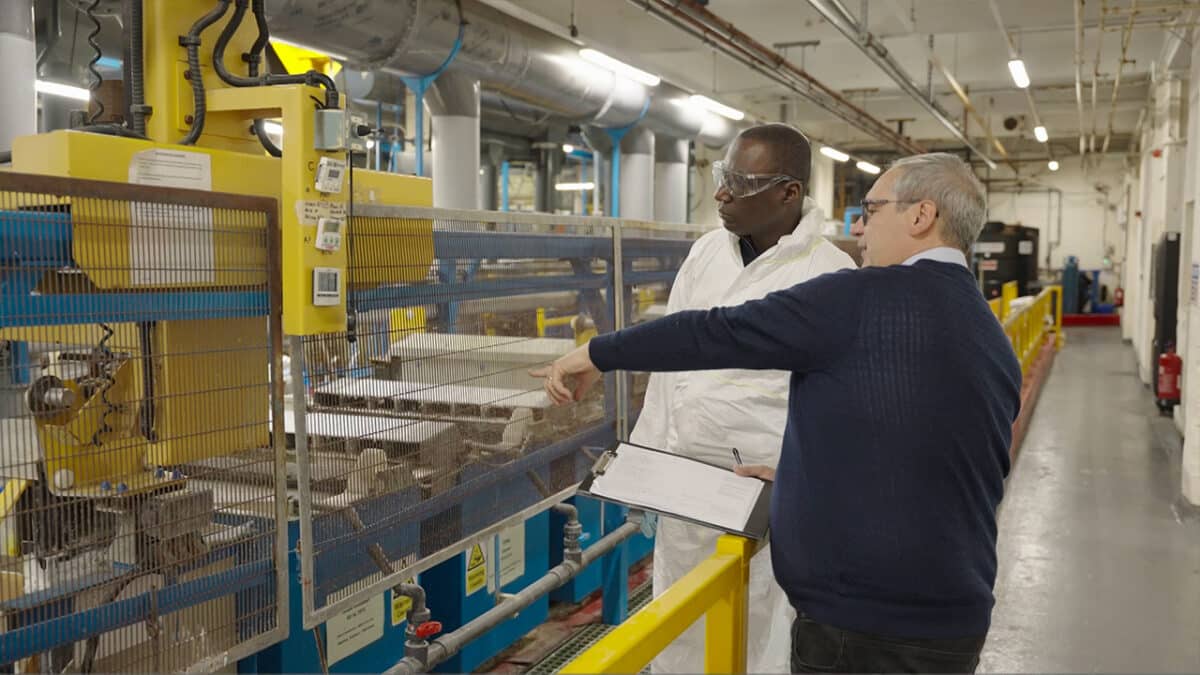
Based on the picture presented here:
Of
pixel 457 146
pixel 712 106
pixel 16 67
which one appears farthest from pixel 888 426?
pixel 712 106

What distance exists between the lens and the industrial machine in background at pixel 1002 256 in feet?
61.8

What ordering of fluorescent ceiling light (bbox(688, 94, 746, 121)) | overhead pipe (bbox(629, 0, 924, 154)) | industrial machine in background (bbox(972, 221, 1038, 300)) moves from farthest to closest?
industrial machine in background (bbox(972, 221, 1038, 300))
fluorescent ceiling light (bbox(688, 94, 746, 121))
overhead pipe (bbox(629, 0, 924, 154))

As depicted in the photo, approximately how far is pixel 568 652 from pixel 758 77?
10260 mm

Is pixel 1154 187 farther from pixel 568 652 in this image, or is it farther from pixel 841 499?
pixel 841 499

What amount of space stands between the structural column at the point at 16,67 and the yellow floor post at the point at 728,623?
295 cm

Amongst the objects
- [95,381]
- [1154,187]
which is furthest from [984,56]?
[95,381]

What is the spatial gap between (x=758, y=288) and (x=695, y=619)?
1.22 meters

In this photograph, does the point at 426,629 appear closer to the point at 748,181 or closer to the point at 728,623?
the point at 728,623

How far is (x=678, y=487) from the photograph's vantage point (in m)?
1.99

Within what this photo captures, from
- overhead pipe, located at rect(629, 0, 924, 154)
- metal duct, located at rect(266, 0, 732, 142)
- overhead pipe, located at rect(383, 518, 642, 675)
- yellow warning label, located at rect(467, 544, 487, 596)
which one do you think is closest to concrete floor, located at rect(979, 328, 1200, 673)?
overhead pipe, located at rect(383, 518, 642, 675)

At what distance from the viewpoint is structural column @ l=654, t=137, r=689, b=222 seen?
9.95m

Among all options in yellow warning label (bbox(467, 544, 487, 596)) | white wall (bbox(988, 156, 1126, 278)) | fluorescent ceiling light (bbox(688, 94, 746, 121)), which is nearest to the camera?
yellow warning label (bbox(467, 544, 487, 596))

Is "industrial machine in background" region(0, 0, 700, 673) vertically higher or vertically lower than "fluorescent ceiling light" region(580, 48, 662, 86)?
lower

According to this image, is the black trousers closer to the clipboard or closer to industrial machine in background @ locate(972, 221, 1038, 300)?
the clipboard
